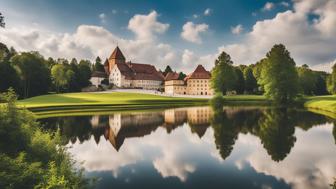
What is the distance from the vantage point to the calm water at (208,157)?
35.1 feet

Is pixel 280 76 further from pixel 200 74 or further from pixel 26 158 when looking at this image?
pixel 26 158

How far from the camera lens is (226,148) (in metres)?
15.9

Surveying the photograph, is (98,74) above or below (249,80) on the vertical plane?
above

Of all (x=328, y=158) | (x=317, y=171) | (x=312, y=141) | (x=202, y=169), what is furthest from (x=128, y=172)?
(x=312, y=141)

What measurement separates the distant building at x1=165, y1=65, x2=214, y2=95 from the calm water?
7504cm

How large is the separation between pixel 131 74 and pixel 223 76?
47.7 m

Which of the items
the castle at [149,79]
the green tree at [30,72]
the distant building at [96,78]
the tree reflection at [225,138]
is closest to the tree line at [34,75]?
the green tree at [30,72]

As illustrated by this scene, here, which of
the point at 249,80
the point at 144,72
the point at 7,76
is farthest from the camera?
the point at 144,72

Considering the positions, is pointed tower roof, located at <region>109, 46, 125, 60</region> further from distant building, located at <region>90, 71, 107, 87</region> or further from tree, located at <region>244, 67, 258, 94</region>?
tree, located at <region>244, 67, 258, 94</region>

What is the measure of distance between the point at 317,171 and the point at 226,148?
536 centimetres

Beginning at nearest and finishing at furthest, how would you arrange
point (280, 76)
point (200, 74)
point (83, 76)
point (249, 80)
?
point (280, 76), point (249, 80), point (83, 76), point (200, 74)

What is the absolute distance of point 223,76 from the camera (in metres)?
72.2

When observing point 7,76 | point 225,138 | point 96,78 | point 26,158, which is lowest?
point 225,138

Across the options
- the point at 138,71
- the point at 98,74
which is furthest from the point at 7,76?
the point at 138,71
